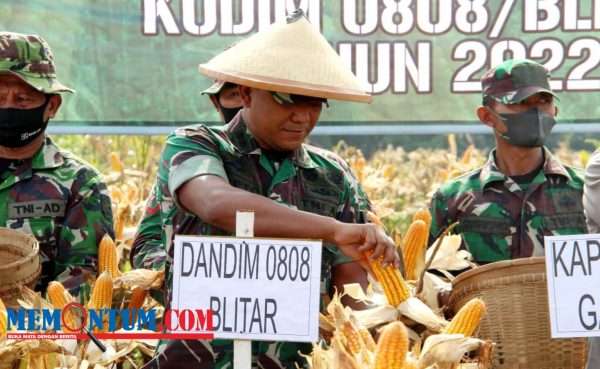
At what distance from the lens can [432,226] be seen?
234 inches

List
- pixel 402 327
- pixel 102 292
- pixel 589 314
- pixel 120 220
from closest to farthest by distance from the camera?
pixel 402 327, pixel 589 314, pixel 102 292, pixel 120 220

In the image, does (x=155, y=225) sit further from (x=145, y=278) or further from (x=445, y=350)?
(x=445, y=350)

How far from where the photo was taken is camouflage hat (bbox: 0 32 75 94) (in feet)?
17.8

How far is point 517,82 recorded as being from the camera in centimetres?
605

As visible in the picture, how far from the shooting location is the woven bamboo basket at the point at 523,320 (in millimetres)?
4297

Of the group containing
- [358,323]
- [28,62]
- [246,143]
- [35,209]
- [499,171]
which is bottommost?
[358,323]

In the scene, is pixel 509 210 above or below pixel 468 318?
above

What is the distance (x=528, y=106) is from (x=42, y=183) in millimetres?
2279

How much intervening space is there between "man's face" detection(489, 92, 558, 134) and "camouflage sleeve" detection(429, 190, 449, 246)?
17.6 inches

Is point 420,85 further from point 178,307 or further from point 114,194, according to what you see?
point 178,307

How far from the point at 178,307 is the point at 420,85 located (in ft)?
14.6

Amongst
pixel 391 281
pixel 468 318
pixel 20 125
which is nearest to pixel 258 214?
pixel 391 281

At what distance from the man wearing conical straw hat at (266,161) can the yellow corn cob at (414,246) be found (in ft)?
1.24

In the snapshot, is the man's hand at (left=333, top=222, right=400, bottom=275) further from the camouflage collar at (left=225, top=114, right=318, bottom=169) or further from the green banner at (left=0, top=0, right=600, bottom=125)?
the green banner at (left=0, top=0, right=600, bottom=125)
